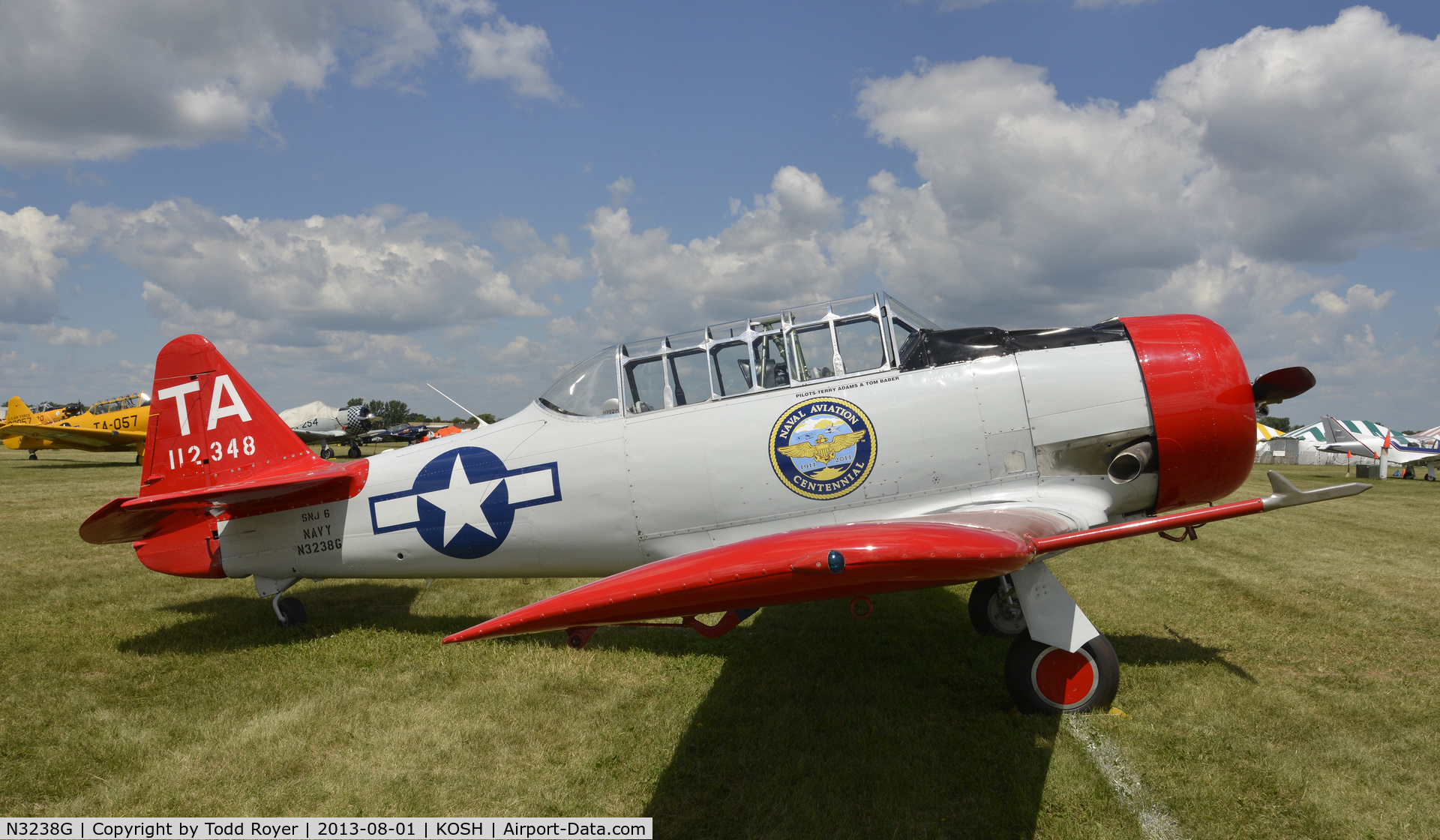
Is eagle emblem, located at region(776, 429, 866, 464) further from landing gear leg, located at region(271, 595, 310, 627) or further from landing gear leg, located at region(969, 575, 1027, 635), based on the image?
landing gear leg, located at region(271, 595, 310, 627)

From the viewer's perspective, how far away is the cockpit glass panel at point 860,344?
4793mm

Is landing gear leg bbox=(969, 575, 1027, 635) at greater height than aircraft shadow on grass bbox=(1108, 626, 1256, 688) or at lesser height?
greater

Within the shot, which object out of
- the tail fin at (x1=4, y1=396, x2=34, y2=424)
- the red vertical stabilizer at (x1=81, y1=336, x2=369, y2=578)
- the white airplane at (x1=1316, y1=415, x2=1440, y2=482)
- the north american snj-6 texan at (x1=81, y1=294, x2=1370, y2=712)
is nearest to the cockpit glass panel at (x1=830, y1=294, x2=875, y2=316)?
the north american snj-6 texan at (x1=81, y1=294, x2=1370, y2=712)

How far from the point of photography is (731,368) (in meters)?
4.96

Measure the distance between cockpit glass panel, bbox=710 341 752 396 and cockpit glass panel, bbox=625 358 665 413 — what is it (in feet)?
1.36

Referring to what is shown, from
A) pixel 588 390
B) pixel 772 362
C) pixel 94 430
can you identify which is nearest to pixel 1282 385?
pixel 772 362

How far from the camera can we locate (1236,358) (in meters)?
4.79

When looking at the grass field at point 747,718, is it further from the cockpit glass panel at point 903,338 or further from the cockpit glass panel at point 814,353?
the cockpit glass panel at point 903,338

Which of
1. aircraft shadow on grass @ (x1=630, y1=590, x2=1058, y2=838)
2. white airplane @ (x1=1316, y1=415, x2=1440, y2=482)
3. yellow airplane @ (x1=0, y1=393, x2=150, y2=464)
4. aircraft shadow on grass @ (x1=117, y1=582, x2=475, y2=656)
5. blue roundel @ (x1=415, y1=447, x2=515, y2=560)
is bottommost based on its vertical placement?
white airplane @ (x1=1316, y1=415, x2=1440, y2=482)

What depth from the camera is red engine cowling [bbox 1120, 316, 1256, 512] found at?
4.61 metres

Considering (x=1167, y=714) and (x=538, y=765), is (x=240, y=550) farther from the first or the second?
(x=1167, y=714)

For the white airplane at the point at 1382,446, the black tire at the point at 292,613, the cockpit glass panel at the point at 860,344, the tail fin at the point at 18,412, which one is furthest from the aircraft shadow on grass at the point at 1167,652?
the tail fin at the point at 18,412

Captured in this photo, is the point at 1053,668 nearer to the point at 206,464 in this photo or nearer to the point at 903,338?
the point at 903,338

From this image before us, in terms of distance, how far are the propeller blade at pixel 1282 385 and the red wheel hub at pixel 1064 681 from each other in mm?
2388
